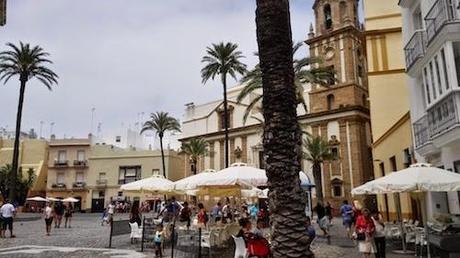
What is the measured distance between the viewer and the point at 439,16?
1509cm

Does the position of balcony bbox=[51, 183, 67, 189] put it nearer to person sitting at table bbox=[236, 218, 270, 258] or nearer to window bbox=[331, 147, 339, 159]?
window bbox=[331, 147, 339, 159]

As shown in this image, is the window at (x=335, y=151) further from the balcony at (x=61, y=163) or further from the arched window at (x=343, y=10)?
the balcony at (x=61, y=163)

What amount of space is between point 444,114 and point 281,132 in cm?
1056

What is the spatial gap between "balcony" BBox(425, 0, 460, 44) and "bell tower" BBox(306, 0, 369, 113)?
3261 centimetres

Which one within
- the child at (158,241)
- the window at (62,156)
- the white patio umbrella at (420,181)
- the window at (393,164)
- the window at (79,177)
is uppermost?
the window at (62,156)

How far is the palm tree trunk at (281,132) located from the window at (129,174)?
2590 inches

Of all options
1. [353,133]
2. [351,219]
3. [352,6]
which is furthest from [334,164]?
[351,219]

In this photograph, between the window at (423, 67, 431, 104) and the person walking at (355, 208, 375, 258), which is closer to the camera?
the person walking at (355, 208, 375, 258)

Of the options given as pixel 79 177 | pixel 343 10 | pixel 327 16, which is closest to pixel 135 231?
pixel 343 10

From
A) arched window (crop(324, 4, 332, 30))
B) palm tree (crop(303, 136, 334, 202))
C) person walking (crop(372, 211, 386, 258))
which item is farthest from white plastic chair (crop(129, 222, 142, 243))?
arched window (crop(324, 4, 332, 30))

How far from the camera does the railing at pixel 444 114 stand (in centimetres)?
1387

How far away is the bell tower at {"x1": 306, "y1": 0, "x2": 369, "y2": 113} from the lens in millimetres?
49500

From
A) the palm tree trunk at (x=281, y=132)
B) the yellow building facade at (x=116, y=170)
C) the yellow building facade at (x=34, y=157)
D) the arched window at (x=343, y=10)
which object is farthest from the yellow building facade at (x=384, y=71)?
the yellow building facade at (x=34, y=157)

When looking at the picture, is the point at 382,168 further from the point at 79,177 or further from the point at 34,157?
the point at 34,157
